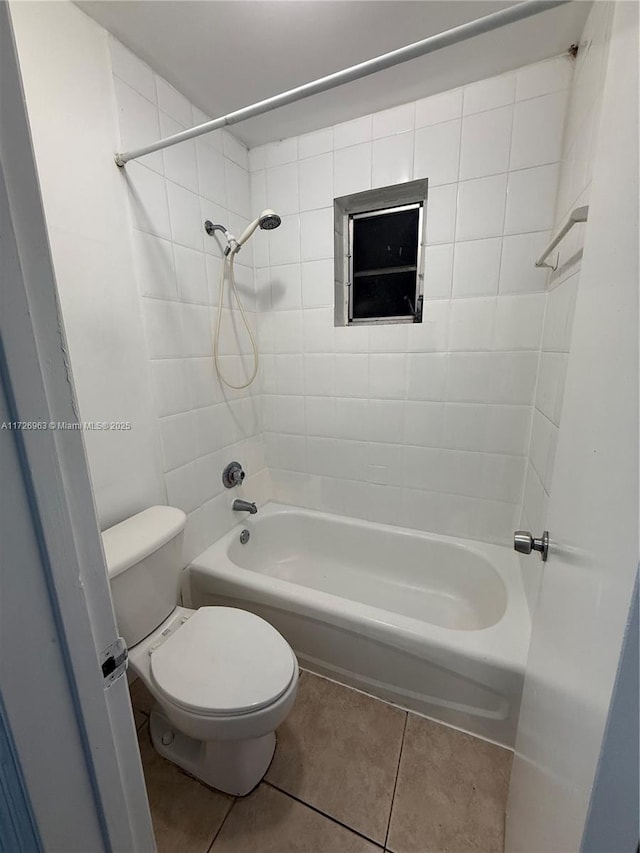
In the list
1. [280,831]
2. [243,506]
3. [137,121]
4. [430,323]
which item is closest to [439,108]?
[430,323]

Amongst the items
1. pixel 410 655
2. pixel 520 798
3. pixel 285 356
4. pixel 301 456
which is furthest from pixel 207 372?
pixel 520 798

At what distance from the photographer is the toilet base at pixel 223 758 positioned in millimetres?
1035

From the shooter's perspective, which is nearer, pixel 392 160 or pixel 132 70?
pixel 132 70

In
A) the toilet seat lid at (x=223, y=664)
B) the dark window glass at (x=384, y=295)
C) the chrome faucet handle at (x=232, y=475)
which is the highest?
the dark window glass at (x=384, y=295)

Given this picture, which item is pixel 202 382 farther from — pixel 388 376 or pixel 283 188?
pixel 283 188

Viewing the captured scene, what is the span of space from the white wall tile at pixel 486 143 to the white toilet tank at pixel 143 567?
1.78 m

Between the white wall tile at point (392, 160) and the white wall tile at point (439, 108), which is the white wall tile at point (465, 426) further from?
the white wall tile at point (439, 108)

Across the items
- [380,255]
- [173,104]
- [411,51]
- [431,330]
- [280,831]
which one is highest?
[173,104]

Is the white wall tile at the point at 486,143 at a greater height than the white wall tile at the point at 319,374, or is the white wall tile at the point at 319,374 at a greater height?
the white wall tile at the point at 486,143

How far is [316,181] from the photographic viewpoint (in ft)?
5.27

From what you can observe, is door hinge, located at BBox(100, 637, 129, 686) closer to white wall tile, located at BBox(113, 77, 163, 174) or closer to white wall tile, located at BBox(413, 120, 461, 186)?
white wall tile, located at BBox(113, 77, 163, 174)

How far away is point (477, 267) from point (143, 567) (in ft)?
5.57

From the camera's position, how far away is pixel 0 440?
13.8 inches

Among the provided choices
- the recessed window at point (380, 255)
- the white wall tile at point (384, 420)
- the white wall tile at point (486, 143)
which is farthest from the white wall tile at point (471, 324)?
the white wall tile at point (486, 143)
